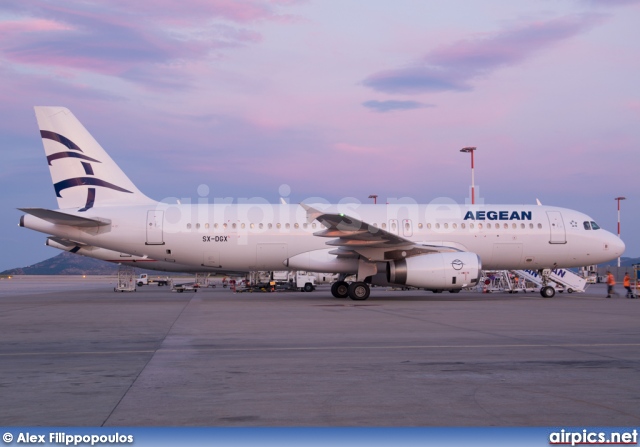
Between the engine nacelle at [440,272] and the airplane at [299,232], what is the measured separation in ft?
0.12

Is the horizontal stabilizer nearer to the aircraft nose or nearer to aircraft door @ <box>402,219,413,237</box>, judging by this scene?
aircraft door @ <box>402,219,413,237</box>

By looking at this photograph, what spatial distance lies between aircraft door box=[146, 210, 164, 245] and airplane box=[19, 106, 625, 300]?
39mm

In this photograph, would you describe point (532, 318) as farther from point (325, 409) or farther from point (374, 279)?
point (325, 409)

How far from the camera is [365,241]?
24922mm

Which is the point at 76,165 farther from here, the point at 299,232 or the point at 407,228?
the point at 407,228

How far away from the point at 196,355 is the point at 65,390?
3.20 meters

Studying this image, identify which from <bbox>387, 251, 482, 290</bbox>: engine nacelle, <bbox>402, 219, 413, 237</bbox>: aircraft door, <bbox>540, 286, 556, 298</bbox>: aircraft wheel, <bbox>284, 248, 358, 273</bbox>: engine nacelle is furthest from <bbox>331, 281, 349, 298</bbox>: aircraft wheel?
<bbox>540, 286, 556, 298</bbox>: aircraft wheel

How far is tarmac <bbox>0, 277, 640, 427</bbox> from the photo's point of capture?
20.9 ft

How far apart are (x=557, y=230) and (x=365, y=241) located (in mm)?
9058

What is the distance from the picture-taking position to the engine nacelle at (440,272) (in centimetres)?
2441

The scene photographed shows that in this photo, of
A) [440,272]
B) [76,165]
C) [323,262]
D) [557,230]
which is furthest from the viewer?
[557,230]

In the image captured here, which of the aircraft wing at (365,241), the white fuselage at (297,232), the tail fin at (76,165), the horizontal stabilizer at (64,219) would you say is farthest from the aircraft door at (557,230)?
Result: the horizontal stabilizer at (64,219)

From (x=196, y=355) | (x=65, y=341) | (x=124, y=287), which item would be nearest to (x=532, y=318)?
(x=196, y=355)

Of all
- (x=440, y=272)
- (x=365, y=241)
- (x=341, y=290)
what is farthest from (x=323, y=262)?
(x=440, y=272)
